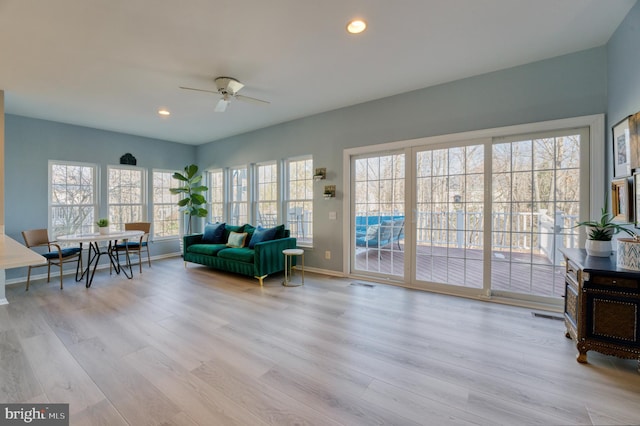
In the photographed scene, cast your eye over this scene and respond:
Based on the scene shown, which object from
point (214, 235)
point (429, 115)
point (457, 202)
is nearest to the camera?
point (457, 202)

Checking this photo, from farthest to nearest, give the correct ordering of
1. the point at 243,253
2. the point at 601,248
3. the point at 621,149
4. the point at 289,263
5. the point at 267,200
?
1. the point at 267,200
2. the point at 289,263
3. the point at 243,253
4. the point at 621,149
5. the point at 601,248

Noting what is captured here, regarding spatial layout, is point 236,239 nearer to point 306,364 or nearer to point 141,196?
point 141,196

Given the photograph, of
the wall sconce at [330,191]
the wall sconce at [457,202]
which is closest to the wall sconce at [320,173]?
Answer: the wall sconce at [330,191]

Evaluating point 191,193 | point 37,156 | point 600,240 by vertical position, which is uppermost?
point 37,156

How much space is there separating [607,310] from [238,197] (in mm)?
6073

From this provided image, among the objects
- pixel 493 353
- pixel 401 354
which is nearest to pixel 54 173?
pixel 401 354

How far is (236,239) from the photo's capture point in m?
5.23

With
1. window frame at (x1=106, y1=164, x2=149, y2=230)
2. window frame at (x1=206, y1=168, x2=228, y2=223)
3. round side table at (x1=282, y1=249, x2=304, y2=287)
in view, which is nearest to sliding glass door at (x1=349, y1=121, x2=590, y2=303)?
round side table at (x1=282, y1=249, x2=304, y2=287)

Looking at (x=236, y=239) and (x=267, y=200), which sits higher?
(x=267, y=200)

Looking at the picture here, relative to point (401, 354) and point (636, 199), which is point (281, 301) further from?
point (636, 199)

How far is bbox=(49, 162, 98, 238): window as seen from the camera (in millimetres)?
5160

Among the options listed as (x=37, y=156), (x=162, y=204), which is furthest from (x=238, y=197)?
(x=37, y=156)

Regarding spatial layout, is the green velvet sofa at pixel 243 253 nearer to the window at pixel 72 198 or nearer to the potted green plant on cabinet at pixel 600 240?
the window at pixel 72 198

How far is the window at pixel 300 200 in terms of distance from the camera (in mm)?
5254
